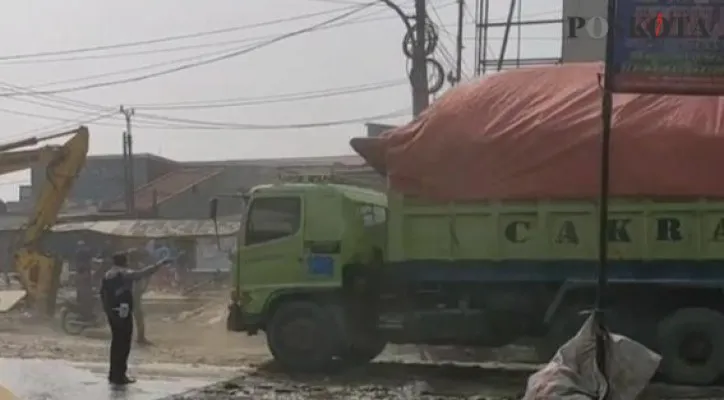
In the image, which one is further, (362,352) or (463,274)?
(362,352)

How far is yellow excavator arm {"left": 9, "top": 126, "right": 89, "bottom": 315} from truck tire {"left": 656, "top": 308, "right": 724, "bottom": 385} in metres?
15.6

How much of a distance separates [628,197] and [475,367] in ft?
13.1

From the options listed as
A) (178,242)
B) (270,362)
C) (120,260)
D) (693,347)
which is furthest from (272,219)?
(178,242)

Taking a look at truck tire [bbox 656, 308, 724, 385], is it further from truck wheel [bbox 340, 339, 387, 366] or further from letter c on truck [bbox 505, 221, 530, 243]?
truck wheel [bbox 340, 339, 387, 366]

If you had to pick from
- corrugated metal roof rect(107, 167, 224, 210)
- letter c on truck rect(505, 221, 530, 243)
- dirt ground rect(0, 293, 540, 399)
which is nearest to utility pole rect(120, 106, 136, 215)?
corrugated metal roof rect(107, 167, 224, 210)

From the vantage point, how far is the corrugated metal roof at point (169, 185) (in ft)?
204

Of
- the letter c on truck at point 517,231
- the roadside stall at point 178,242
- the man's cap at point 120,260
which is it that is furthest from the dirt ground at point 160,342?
the roadside stall at point 178,242

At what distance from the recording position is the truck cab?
1524 cm

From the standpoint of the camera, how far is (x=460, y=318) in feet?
47.7

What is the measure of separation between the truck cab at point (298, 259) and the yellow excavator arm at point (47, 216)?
35.7ft

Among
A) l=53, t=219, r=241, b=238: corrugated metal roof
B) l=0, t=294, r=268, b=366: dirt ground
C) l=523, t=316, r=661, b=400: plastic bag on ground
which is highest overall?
l=523, t=316, r=661, b=400: plastic bag on ground

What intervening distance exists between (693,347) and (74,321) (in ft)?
48.6

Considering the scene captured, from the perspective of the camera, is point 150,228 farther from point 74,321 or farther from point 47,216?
point 74,321

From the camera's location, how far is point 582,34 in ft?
86.6
